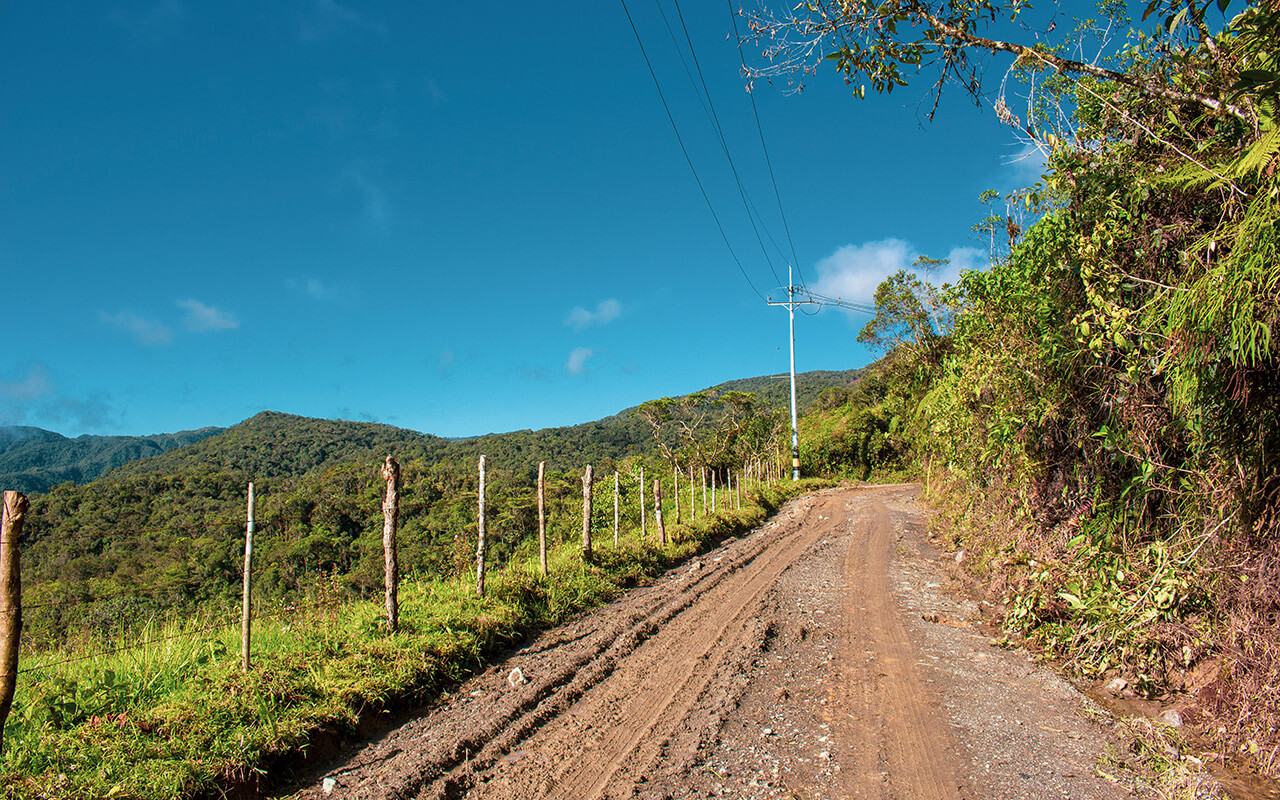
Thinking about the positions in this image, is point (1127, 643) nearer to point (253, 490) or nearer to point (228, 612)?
point (253, 490)

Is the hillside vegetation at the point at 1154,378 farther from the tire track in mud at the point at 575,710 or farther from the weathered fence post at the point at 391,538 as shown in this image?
the weathered fence post at the point at 391,538

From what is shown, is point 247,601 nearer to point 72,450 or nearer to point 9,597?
point 9,597

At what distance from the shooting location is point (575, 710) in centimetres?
501

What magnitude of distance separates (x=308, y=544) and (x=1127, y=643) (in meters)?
25.3

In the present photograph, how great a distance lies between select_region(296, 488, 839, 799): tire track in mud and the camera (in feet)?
13.0

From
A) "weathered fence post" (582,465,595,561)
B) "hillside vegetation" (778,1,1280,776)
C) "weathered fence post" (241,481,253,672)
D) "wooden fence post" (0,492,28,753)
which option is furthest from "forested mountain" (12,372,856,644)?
"hillside vegetation" (778,1,1280,776)

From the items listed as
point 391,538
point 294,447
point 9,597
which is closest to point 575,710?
point 391,538

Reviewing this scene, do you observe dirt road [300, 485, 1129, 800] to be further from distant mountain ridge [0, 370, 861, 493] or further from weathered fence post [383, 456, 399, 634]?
distant mountain ridge [0, 370, 861, 493]

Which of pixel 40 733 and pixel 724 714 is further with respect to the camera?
pixel 724 714

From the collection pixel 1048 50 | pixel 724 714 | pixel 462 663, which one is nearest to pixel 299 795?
pixel 462 663

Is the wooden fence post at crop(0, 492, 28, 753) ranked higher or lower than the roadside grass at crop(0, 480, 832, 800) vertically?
higher

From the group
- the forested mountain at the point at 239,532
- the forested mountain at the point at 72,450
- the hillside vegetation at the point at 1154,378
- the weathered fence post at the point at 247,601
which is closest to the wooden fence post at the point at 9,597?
the weathered fence post at the point at 247,601

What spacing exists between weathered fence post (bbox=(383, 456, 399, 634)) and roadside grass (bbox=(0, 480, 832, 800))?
183mm

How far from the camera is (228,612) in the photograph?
6.61 meters
